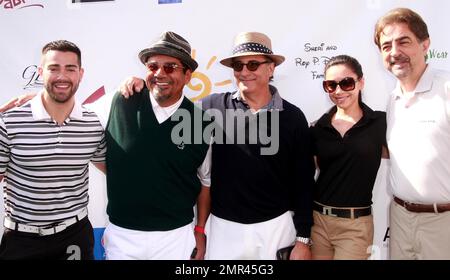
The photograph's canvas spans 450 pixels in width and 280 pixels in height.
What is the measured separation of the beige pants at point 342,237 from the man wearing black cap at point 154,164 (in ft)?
2.58

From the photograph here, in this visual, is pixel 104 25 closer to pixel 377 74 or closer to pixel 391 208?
pixel 377 74

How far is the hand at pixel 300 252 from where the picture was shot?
2.13m

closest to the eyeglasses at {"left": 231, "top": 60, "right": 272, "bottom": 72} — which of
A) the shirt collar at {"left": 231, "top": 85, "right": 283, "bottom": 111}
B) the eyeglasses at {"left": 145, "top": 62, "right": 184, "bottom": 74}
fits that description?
the shirt collar at {"left": 231, "top": 85, "right": 283, "bottom": 111}

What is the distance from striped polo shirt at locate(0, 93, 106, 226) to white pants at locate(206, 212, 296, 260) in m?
0.87

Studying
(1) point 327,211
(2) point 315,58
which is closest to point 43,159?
(1) point 327,211

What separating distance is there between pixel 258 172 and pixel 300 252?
1.74ft

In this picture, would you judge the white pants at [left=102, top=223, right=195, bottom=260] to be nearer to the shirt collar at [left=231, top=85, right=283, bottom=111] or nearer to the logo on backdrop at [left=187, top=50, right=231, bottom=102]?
the shirt collar at [left=231, top=85, right=283, bottom=111]

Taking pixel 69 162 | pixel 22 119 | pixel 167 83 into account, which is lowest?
pixel 69 162

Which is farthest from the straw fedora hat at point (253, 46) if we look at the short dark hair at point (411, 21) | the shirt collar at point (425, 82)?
the shirt collar at point (425, 82)

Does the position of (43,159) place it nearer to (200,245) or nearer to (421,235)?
(200,245)

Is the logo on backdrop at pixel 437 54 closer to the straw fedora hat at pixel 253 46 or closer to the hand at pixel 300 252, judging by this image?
the straw fedora hat at pixel 253 46

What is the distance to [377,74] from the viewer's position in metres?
2.63

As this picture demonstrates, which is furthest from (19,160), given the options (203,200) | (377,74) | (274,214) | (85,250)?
(377,74)

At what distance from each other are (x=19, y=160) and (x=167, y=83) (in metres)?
0.88
